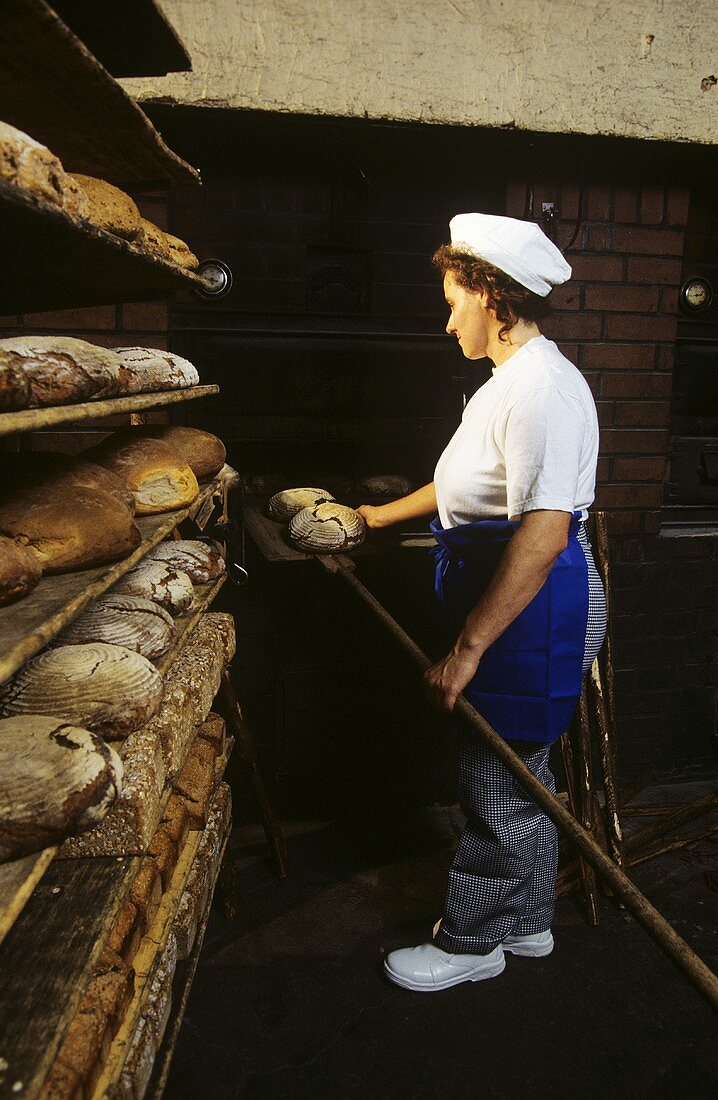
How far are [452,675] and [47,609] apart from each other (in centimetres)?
108

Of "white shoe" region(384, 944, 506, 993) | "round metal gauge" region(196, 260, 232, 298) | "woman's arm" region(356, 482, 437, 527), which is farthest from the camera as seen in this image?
"round metal gauge" region(196, 260, 232, 298)

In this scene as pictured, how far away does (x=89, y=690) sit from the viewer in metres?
1.41

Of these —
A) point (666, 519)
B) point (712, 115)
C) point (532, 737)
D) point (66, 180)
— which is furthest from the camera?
point (666, 519)

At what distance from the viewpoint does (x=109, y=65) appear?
1576 millimetres

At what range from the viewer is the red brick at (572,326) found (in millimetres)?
2883

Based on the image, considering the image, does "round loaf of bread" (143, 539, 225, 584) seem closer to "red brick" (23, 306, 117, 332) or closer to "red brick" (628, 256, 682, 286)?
"red brick" (23, 306, 117, 332)

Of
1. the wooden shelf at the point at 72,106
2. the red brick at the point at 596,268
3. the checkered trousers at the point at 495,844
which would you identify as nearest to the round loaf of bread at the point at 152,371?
the wooden shelf at the point at 72,106

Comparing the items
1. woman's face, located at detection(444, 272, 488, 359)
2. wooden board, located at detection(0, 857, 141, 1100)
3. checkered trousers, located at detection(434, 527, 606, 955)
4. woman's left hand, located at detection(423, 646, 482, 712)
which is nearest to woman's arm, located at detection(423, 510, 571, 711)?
woman's left hand, located at detection(423, 646, 482, 712)

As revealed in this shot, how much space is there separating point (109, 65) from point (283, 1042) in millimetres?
2337

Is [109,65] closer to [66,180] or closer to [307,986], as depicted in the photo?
[66,180]

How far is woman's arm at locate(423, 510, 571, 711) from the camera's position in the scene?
1.87m

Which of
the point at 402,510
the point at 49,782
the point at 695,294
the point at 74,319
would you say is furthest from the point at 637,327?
the point at 49,782

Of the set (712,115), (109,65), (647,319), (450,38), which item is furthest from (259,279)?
(712,115)

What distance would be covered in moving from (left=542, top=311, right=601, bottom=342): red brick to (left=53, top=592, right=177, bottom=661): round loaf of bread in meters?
1.88
